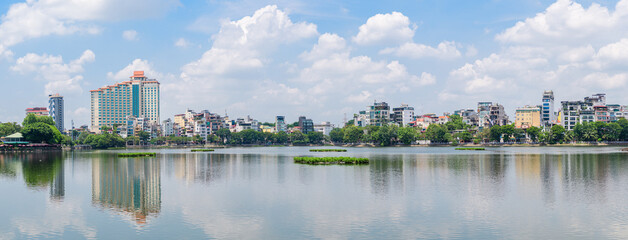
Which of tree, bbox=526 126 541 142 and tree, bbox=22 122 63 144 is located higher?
tree, bbox=22 122 63 144

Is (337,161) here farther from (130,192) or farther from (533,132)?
(533,132)

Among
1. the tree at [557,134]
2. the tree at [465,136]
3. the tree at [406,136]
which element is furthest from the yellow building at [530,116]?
the tree at [406,136]

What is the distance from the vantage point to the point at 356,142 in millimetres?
198625

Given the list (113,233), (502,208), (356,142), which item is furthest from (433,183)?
(356,142)

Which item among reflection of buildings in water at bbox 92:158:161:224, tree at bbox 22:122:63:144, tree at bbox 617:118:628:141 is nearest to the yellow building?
tree at bbox 617:118:628:141

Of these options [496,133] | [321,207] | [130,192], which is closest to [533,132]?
[496,133]

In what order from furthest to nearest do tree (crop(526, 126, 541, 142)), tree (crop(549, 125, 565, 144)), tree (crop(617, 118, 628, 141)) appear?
tree (crop(526, 126, 541, 142)) < tree (crop(549, 125, 565, 144)) < tree (crop(617, 118, 628, 141))

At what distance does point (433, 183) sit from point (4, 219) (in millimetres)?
28205

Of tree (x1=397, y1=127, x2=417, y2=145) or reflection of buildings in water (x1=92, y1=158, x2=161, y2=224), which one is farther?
tree (x1=397, y1=127, x2=417, y2=145)

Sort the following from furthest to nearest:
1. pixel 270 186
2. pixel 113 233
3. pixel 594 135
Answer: pixel 594 135
pixel 270 186
pixel 113 233

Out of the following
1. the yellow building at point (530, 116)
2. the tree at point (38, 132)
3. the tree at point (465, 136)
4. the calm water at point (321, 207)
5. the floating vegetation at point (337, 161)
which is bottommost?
the calm water at point (321, 207)

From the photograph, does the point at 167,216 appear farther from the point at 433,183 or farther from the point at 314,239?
the point at 433,183

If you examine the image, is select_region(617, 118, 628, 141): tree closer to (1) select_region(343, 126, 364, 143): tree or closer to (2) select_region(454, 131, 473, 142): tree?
(2) select_region(454, 131, 473, 142): tree

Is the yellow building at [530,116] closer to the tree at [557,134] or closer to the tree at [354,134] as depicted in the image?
the tree at [557,134]
